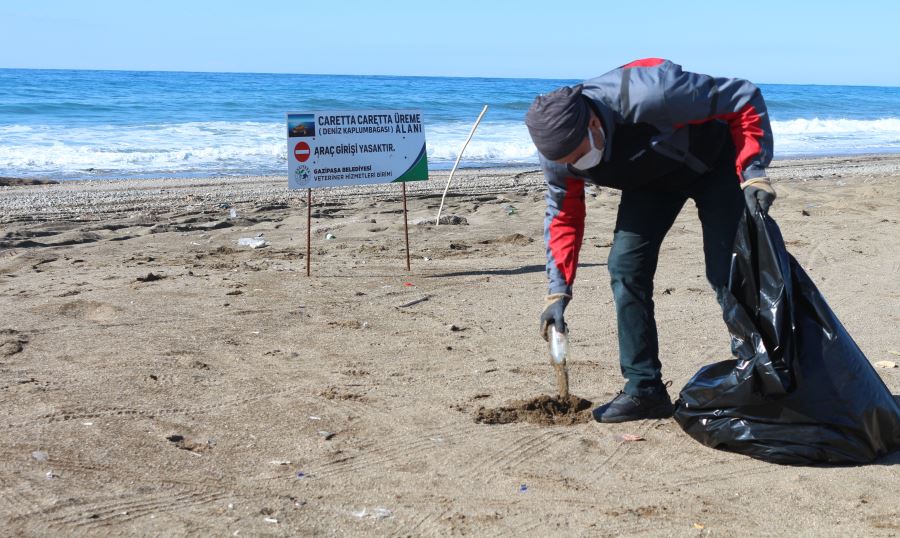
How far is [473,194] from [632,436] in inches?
365

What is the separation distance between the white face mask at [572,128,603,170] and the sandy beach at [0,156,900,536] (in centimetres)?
113

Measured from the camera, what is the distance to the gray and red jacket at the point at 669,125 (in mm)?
3207

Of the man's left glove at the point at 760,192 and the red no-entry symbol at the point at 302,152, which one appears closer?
the man's left glove at the point at 760,192

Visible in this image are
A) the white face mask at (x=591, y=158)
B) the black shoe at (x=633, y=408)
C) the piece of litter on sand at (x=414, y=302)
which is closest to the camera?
the white face mask at (x=591, y=158)

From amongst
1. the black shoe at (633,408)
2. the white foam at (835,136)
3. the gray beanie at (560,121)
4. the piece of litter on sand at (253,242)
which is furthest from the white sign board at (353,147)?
the white foam at (835,136)

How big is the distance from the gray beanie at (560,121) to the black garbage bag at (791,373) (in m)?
0.75

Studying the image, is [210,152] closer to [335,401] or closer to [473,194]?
[473,194]

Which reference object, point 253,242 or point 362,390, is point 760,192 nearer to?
point 362,390

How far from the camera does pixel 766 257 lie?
10.9 feet

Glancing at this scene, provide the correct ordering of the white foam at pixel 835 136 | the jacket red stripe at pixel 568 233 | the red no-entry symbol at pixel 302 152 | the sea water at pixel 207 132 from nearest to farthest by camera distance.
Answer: the jacket red stripe at pixel 568 233 < the red no-entry symbol at pixel 302 152 < the sea water at pixel 207 132 < the white foam at pixel 835 136

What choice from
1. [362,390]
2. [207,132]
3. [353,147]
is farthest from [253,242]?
[207,132]

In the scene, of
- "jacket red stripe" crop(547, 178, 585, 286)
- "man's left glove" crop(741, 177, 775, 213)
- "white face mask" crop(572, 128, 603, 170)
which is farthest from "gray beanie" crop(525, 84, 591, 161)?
"man's left glove" crop(741, 177, 775, 213)

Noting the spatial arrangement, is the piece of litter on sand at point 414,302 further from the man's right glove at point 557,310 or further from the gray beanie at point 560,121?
the gray beanie at point 560,121

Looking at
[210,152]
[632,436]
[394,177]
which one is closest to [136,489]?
[632,436]
